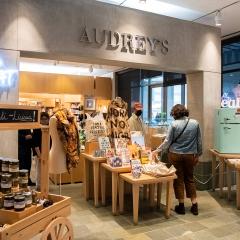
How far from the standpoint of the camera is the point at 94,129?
4.42 meters

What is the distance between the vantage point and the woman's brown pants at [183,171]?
3.97 meters

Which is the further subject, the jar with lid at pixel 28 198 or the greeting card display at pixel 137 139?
the greeting card display at pixel 137 139

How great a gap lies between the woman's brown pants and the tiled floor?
0.31 meters

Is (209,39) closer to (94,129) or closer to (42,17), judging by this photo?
(94,129)

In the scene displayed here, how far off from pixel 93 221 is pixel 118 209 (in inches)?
18.8

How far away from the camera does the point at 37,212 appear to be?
2.00m

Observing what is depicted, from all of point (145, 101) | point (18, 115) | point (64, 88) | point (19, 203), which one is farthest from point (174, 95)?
point (19, 203)

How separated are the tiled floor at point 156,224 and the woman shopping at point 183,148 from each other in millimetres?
307

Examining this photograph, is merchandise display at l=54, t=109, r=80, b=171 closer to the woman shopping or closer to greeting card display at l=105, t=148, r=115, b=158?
greeting card display at l=105, t=148, r=115, b=158

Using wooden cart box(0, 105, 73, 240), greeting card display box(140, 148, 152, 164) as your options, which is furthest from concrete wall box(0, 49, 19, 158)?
greeting card display box(140, 148, 152, 164)

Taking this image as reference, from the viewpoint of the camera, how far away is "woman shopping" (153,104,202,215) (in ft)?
13.0

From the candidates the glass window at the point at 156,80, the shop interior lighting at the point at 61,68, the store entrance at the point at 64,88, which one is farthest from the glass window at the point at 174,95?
the shop interior lighting at the point at 61,68

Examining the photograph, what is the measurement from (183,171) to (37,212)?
251cm

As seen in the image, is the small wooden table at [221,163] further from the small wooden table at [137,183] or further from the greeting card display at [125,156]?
the greeting card display at [125,156]
